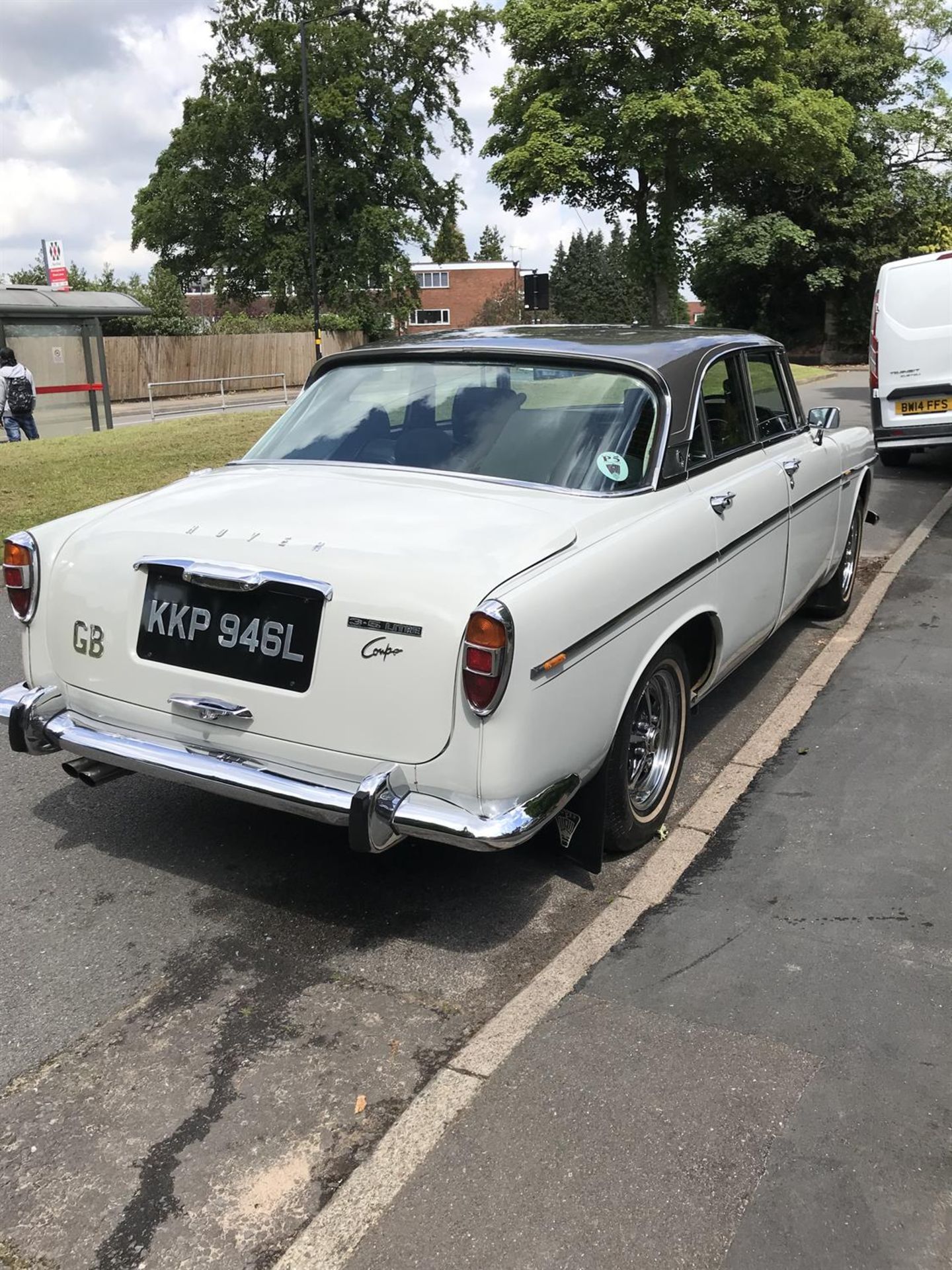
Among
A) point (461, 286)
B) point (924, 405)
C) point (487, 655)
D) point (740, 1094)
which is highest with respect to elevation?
point (461, 286)

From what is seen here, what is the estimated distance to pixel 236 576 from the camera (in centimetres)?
308

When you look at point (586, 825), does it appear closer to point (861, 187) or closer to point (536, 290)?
point (536, 290)

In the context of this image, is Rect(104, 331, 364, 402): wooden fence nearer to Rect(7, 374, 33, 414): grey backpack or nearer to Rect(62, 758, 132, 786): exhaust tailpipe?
Rect(7, 374, 33, 414): grey backpack

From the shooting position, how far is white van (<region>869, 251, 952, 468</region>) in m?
11.0

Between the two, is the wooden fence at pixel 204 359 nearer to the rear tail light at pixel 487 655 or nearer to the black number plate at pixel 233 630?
the black number plate at pixel 233 630

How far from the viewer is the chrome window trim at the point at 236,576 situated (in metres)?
3.01

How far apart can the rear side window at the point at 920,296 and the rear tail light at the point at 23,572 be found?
Result: 33.0 feet

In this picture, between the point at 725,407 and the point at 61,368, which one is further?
the point at 61,368

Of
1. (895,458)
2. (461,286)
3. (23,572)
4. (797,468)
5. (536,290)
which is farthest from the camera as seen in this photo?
(461,286)

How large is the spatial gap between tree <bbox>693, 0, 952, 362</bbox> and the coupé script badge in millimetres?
37197

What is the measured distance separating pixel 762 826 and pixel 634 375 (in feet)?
5.72

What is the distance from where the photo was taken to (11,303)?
1642 cm

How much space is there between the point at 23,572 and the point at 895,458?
1196cm

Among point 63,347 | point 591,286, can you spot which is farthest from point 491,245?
point 63,347
